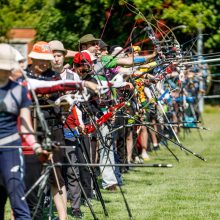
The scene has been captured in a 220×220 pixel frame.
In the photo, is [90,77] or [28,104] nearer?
[28,104]

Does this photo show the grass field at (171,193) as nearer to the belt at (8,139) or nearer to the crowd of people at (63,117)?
the crowd of people at (63,117)

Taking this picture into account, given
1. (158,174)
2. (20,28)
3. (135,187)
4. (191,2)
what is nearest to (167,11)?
(191,2)

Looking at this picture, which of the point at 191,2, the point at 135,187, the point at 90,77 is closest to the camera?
the point at 90,77

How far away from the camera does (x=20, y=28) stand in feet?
188

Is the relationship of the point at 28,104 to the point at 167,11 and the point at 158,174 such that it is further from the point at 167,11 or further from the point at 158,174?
the point at 167,11

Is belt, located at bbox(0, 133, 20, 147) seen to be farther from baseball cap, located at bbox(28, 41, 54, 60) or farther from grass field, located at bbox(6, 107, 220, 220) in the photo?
grass field, located at bbox(6, 107, 220, 220)

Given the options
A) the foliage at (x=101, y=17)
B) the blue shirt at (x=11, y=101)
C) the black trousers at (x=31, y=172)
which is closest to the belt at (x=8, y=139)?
the blue shirt at (x=11, y=101)

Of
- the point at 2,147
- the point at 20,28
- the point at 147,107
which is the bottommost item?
the point at 20,28

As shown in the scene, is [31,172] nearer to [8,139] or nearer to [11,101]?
[8,139]

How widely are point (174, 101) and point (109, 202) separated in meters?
→ 10.7

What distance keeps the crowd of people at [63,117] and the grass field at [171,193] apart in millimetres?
381

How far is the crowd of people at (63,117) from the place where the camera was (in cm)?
880

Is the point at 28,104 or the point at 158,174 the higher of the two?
the point at 28,104

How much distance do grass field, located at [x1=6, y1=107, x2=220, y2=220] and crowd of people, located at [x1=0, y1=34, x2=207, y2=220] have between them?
381mm
